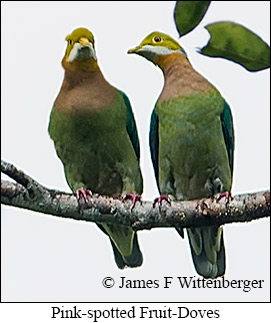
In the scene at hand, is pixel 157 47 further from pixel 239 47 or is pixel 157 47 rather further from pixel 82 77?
pixel 239 47

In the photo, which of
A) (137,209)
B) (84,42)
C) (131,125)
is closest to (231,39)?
(137,209)

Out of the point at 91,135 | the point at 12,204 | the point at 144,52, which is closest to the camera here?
the point at 12,204

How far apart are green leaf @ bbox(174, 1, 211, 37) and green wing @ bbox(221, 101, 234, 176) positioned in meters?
3.13

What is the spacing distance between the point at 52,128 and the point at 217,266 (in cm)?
157

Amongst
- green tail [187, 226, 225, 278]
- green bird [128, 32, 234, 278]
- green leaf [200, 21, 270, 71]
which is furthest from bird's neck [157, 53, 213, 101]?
green leaf [200, 21, 270, 71]

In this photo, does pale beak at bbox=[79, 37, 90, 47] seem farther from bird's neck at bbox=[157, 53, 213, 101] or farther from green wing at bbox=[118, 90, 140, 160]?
bird's neck at bbox=[157, 53, 213, 101]

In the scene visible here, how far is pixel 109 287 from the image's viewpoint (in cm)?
397

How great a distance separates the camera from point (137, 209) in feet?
9.00

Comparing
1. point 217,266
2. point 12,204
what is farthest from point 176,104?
point 12,204

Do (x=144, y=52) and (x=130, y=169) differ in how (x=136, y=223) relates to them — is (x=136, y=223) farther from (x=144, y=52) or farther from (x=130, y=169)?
(x=144, y=52)

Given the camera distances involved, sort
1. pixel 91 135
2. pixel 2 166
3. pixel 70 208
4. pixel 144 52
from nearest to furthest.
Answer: pixel 2 166 → pixel 70 208 → pixel 91 135 → pixel 144 52

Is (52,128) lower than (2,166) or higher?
higher

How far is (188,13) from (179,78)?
319 cm

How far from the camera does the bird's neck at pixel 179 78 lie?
4.04 m
